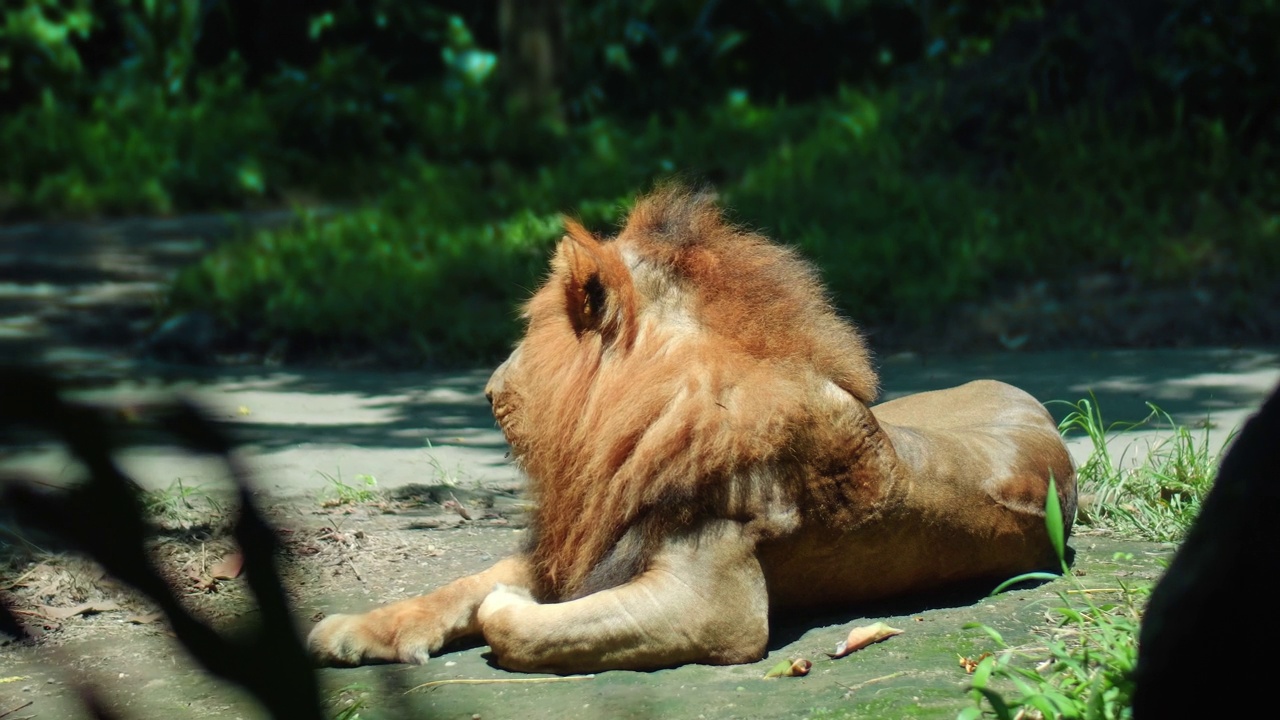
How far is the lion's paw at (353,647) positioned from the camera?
3332 mm

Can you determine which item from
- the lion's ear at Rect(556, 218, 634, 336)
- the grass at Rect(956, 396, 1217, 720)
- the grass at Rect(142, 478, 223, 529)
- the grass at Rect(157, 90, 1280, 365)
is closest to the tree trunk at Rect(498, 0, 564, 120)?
the grass at Rect(157, 90, 1280, 365)

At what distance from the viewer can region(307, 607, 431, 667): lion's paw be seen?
10.9ft

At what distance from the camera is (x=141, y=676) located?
334 cm

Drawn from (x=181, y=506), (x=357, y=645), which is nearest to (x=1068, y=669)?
(x=357, y=645)

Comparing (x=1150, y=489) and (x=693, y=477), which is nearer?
(x=693, y=477)

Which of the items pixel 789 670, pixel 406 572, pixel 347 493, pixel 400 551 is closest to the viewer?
pixel 789 670

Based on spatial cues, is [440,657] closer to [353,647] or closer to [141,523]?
[353,647]

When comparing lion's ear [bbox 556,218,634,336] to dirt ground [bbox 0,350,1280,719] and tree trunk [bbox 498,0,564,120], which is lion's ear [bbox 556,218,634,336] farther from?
tree trunk [bbox 498,0,564,120]

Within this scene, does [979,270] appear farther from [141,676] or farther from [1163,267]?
[141,676]

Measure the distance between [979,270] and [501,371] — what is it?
5.80 m

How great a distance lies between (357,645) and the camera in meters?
3.34

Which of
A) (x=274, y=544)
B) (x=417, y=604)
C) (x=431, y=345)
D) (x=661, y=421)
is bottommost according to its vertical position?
(x=431, y=345)

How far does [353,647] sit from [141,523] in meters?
2.46

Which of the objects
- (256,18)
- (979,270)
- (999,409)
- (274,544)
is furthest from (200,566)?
(256,18)
